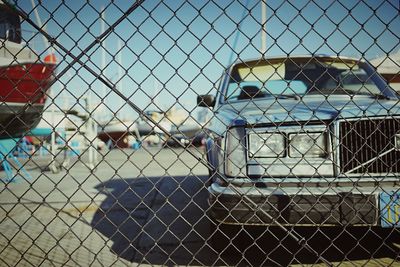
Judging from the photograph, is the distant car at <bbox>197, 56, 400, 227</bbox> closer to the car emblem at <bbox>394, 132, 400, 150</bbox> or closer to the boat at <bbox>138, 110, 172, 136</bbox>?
the car emblem at <bbox>394, 132, 400, 150</bbox>

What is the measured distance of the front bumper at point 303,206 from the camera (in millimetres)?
1676

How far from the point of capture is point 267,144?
1902 mm

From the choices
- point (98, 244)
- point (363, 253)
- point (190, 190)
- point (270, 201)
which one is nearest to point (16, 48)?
point (190, 190)

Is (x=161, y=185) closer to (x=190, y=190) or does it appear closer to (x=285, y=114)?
(x=190, y=190)

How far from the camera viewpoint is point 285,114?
6.10 feet

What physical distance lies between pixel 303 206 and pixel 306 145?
425 mm

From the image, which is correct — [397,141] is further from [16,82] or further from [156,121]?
[16,82]

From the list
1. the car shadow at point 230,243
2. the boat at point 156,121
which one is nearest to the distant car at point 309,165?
the car shadow at point 230,243

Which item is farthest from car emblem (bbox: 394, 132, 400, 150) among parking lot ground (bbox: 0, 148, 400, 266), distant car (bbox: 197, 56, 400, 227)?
parking lot ground (bbox: 0, 148, 400, 266)

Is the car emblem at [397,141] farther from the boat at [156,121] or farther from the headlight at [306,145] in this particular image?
the boat at [156,121]

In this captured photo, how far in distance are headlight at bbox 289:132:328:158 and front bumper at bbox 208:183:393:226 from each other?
0.23 meters

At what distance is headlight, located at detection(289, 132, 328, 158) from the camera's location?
6.11 feet

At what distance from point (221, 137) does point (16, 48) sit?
8.03 metres

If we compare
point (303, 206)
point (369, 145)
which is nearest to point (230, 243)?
point (303, 206)
